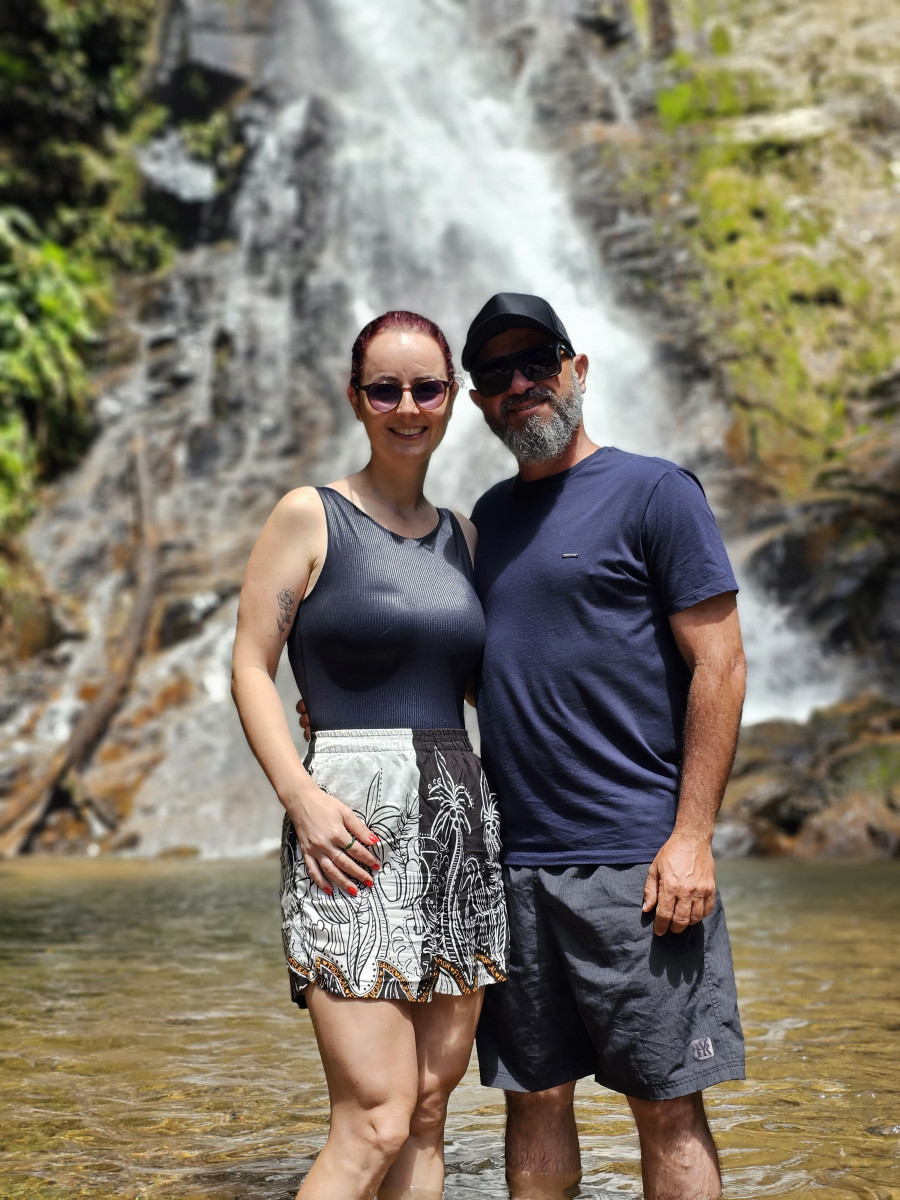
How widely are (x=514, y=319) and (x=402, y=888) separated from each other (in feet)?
4.33

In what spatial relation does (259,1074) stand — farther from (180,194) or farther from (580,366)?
(180,194)

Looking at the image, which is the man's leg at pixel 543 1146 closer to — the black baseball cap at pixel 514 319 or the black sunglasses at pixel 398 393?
the black sunglasses at pixel 398 393

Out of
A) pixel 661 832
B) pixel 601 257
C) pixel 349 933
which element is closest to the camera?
pixel 349 933

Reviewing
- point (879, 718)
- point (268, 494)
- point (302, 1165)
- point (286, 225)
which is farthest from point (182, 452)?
point (302, 1165)

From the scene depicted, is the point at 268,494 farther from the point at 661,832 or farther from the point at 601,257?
the point at 661,832

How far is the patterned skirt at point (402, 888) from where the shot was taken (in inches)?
92.5

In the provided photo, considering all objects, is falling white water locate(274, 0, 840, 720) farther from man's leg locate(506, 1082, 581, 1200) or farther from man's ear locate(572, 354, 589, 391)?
man's leg locate(506, 1082, 581, 1200)

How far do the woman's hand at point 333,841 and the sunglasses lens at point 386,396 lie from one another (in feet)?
2.77

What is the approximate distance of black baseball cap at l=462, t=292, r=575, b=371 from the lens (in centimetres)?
280

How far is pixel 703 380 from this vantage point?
62.0ft

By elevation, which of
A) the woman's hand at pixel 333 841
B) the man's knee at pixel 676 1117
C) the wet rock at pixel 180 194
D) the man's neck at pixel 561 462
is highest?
the wet rock at pixel 180 194

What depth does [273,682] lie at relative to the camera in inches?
98.3

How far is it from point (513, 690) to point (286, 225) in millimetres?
20480

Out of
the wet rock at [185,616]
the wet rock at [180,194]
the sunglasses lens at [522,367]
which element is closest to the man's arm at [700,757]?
the sunglasses lens at [522,367]
